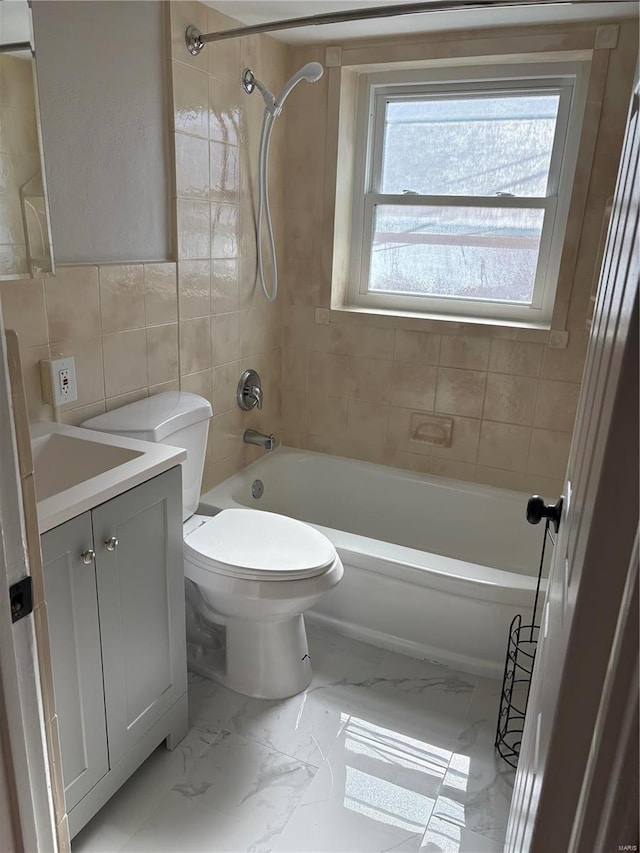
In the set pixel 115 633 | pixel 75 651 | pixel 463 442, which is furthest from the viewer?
pixel 463 442

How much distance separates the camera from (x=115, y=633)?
145 cm

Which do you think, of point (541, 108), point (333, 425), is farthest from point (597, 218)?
point (333, 425)

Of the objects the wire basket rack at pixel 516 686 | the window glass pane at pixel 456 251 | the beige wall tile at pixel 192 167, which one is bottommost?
the wire basket rack at pixel 516 686

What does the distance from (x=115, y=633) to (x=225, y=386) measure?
1220mm

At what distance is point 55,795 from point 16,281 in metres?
1.16

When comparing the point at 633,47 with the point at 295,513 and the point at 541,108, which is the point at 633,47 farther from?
the point at 295,513

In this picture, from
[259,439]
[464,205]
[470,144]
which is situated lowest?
[259,439]

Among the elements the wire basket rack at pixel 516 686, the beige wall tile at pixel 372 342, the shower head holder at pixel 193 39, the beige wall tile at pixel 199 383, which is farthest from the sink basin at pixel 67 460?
the beige wall tile at pixel 372 342

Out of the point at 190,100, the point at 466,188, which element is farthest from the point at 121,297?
the point at 466,188

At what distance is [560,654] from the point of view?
0.69 metres

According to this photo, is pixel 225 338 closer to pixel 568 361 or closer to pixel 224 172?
pixel 224 172

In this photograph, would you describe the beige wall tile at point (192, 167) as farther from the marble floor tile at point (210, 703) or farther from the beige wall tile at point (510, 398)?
the marble floor tile at point (210, 703)

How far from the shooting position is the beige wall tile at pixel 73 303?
1659 mm

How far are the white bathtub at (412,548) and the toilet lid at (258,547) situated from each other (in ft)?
0.81
